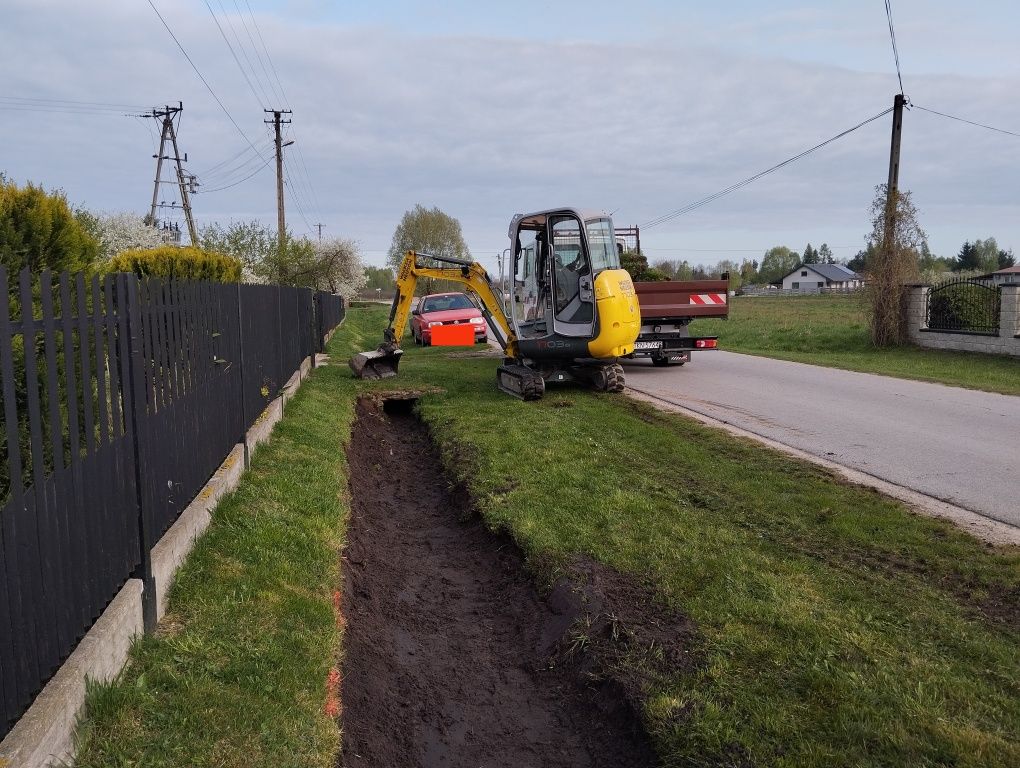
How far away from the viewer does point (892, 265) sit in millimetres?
21250

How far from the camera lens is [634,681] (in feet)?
14.2

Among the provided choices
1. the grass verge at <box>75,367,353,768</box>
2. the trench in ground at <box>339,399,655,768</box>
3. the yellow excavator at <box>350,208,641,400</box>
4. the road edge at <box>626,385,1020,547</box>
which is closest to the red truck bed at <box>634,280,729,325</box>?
the yellow excavator at <box>350,208,641,400</box>

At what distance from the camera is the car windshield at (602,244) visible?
13195mm

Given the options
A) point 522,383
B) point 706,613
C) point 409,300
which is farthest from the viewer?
point 409,300

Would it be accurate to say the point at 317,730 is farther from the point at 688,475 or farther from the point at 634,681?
the point at 688,475

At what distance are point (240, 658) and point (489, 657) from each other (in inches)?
65.9

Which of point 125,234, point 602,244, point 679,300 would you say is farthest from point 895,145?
point 125,234

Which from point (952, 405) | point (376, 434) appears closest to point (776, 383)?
point (952, 405)

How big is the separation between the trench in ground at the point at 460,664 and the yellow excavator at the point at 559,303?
18.2ft

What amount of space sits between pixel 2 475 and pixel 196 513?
5.44ft

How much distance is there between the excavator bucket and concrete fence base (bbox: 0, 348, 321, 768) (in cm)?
958

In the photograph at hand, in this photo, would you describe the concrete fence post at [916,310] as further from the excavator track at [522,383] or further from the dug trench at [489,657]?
the dug trench at [489,657]

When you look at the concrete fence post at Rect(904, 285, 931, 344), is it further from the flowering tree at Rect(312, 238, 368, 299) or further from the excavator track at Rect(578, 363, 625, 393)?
the flowering tree at Rect(312, 238, 368, 299)

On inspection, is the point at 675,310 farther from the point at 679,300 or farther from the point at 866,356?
the point at 866,356
